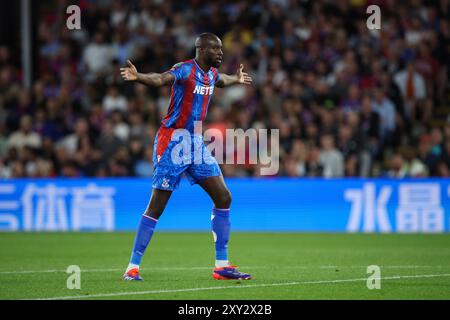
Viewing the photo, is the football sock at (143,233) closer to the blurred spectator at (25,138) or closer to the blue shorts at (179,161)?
the blue shorts at (179,161)

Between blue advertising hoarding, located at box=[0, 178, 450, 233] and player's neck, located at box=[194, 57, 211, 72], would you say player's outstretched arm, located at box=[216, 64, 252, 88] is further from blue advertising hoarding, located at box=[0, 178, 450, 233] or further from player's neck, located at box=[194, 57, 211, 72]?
blue advertising hoarding, located at box=[0, 178, 450, 233]

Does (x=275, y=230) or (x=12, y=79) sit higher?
(x=12, y=79)

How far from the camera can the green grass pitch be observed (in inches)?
335

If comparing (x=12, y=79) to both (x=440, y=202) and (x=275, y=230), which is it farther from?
(x=440, y=202)

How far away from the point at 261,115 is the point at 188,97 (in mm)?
10160

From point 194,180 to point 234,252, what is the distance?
385 centimetres

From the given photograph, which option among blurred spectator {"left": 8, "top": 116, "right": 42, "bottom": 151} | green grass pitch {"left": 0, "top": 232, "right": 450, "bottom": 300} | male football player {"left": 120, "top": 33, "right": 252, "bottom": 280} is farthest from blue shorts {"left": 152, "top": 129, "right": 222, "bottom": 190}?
blurred spectator {"left": 8, "top": 116, "right": 42, "bottom": 151}

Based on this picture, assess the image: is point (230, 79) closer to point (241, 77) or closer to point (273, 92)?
point (241, 77)

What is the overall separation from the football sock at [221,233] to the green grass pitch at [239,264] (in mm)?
306

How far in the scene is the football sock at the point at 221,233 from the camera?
9.79m
